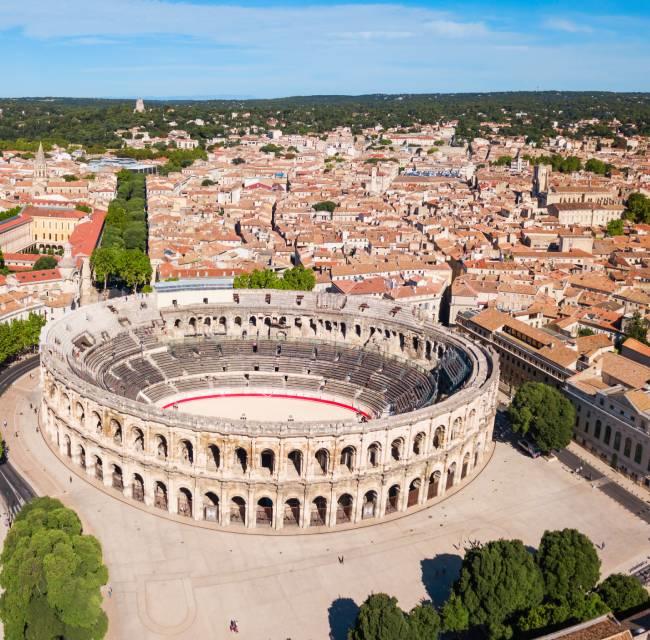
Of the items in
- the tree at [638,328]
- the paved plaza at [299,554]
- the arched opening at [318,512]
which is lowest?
the paved plaza at [299,554]

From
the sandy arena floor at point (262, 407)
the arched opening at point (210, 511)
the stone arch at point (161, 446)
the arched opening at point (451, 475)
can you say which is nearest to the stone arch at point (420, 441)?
the arched opening at point (451, 475)

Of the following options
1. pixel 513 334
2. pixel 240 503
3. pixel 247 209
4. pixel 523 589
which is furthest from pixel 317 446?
pixel 247 209

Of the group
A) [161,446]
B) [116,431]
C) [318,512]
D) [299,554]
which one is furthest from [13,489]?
[318,512]

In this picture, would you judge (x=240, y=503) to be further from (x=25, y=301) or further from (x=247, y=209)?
(x=247, y=209)

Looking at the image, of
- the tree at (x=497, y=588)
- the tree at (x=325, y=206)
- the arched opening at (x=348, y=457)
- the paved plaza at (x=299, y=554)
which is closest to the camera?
the tree at (x=497, y=588)

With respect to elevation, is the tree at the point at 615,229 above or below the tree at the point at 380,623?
above

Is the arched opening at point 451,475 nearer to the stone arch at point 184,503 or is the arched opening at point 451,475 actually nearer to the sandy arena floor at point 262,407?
the sandy arena floor at point 262,407

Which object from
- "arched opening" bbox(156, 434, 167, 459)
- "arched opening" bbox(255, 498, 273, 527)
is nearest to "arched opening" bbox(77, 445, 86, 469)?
"arched opening" bbox(156, 434, 167, 459)

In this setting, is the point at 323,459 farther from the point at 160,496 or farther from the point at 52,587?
the point at 52,587
